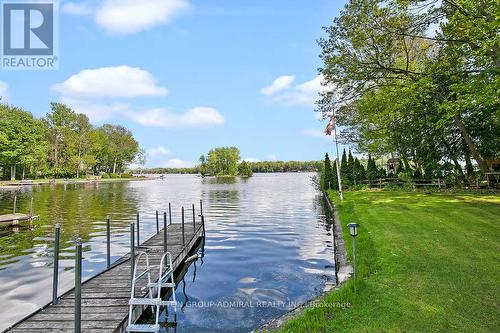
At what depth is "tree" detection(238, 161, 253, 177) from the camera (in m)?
151

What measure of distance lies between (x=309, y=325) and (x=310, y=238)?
37.8 ft

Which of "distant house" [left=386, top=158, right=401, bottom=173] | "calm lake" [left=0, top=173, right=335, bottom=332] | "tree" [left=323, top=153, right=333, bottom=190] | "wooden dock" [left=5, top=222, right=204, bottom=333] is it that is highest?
"distant house" [left=386, top=158, right=401, bottom=173]

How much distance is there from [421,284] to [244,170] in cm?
14731

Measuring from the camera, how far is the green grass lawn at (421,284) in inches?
236

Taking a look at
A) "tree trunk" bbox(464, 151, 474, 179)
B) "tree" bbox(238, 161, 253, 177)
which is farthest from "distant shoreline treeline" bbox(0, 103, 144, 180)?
"tree trunk" bbox(464, 151, 474, 179)

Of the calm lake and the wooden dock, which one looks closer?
the wooden dock

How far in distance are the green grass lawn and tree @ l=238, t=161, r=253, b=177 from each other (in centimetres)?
13654

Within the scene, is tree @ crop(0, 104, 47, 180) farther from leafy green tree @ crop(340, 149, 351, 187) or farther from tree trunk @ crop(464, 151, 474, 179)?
tree trunk @ crop(464, 151, 474, 179)

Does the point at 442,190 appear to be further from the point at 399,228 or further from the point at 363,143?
the point at 399,228

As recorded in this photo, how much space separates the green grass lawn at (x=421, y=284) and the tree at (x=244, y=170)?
Answer: 448 ft

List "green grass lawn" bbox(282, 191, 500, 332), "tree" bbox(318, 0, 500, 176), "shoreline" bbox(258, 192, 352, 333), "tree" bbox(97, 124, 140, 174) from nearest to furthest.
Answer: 1. "green grass lawn" bbox(282, 191, 500, 332)
2. "shoreline" bbox(258, 192, 352, 333)
3. "tree" bbox(318, 0, 500, 176)
4. "tree" bbox(97, 124, 140, 174)

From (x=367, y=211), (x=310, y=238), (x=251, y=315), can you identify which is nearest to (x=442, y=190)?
(x=367, y=211)

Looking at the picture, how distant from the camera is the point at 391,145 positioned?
38.3 m

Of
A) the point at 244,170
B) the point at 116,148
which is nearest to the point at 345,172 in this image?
the point at 116,148
